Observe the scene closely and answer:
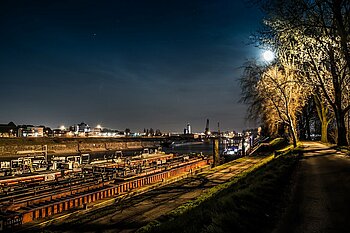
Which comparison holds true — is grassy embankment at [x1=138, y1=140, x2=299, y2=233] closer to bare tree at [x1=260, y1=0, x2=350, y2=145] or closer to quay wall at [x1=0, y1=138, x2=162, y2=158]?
bare tree at [x1=260, y1=0, x2=350, y2=145]

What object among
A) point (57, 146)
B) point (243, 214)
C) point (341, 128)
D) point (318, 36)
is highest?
point (318, 36)

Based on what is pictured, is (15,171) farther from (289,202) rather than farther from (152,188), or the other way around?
(289,202)

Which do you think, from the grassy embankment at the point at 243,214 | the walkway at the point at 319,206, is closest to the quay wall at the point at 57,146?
the grassy embankment at the point at 243,214

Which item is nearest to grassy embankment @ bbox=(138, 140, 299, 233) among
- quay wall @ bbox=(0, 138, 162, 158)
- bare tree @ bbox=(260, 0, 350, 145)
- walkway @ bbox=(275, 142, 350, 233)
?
walkway @ bbox=(275, 142, 350, 233)

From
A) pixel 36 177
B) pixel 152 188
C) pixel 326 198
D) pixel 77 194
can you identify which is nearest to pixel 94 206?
pixel 77 194

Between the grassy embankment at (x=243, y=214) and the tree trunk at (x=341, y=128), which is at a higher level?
the tree trunk at (x=341, y=128)

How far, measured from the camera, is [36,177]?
103 ft

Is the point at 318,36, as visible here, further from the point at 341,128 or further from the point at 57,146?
the point at 57,146

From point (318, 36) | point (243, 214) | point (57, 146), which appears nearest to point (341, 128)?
point (318, 36)

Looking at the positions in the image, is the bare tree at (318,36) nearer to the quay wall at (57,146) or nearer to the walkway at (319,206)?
the walkway at (319,206)

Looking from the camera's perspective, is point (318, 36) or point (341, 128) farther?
point (341, 128)

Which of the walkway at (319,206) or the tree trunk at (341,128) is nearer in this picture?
the walkway at (319,206)

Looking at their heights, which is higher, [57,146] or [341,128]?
[341,128]

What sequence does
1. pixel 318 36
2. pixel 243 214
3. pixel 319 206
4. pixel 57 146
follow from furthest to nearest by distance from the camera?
pixel 57 146 → pixel 318 36 → pixel 319 206 → pixel 243 214
